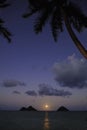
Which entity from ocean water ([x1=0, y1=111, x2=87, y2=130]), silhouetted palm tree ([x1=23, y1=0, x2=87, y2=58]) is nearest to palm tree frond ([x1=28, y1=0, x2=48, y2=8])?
silhouetted palm tree ([x1=23, y1=0, x2=87, y2=58])

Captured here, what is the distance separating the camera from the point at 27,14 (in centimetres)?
1750

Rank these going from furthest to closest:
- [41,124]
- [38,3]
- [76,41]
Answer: [41,124], [38,3], [76,41]

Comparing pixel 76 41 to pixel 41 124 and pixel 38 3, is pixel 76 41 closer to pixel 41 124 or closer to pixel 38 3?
pixel 38 3

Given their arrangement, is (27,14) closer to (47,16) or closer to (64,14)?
(47,16)

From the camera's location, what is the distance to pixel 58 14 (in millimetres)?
16828

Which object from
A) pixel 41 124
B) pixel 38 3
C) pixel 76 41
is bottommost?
pixel 76 41

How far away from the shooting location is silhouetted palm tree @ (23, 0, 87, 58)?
51.8 feet

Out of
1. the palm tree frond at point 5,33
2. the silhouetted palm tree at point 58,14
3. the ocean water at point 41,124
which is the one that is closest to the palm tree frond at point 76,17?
the silhouetted palm tree at point 58,14

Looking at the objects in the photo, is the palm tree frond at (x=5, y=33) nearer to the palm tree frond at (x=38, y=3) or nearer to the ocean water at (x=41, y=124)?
the palm tree frond at (x=38, y=3)

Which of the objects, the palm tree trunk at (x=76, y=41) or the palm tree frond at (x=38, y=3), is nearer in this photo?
the palm tree trunk at (x=76, y=41)

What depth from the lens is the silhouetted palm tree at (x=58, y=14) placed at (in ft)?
51.8

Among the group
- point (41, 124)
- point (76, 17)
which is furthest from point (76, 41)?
point (41, 124)

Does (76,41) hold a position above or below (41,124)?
below

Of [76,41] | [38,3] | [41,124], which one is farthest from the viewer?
[41,124]
